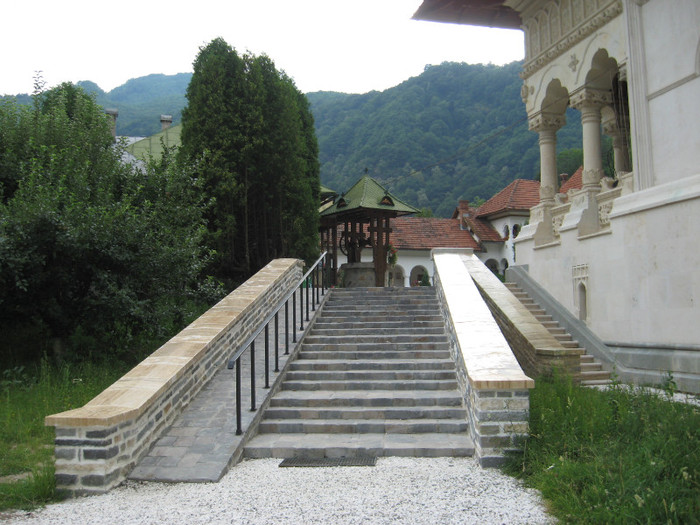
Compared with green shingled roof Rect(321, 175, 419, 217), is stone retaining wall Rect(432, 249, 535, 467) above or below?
below

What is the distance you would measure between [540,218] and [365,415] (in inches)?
376

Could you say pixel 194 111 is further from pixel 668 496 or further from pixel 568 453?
pixel 668 496

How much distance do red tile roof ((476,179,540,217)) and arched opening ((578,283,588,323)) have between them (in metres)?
22.9


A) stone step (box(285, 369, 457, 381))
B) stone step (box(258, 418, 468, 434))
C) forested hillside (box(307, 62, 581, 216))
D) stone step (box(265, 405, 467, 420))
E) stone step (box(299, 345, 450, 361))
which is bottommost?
stone step (box(258, 418, 468, 434))

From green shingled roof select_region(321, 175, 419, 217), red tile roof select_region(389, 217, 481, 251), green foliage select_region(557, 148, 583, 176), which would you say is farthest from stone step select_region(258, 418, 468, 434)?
green foliage select_region(557, 148, 583, 176)

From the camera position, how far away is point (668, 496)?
359cm

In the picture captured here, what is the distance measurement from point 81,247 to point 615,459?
623 cm

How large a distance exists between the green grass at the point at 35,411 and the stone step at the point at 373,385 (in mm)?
2325

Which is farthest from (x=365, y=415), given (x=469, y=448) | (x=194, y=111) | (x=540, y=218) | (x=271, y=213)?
(x=540, y=218)

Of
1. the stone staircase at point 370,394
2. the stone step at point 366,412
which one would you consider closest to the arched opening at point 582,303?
the stone staircase at point 370,394

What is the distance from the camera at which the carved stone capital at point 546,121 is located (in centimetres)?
1483

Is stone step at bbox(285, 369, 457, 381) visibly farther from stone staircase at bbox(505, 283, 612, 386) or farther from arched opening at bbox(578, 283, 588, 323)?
arched opening at bbox(578, 283, 588, 323)

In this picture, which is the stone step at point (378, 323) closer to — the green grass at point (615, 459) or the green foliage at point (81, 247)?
the green foliage at point (81, 247)

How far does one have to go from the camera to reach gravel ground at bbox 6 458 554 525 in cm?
404
